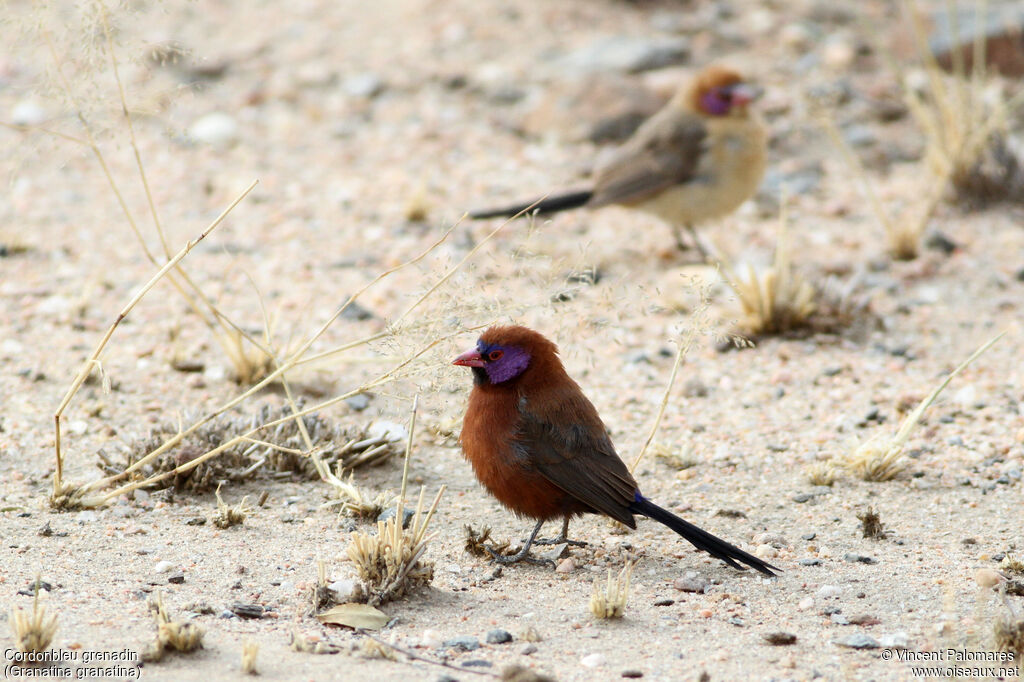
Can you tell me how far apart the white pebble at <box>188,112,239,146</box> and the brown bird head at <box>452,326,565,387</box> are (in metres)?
5.20

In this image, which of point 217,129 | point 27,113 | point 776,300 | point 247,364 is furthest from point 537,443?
point 27,113

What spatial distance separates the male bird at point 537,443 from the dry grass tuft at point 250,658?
49.5 inches

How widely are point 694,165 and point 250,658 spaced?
5242 mm

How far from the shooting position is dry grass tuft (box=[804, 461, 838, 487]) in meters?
4.88

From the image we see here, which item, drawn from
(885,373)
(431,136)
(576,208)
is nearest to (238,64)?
(431,136)

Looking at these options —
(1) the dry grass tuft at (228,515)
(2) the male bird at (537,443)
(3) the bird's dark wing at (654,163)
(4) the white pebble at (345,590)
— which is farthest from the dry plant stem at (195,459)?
(3) the bird's dark wing at (654,163)

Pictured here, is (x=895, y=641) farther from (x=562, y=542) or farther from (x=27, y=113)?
(x=27, y=113)

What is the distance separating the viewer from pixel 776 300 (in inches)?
252

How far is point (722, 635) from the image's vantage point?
367 centimetres

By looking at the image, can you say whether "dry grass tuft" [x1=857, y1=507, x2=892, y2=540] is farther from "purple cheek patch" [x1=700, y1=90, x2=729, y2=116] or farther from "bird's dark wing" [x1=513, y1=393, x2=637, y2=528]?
"purple cheek patch" [x1=700, y1=90, x2=729, y2=116]

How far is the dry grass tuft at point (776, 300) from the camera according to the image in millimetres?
6324

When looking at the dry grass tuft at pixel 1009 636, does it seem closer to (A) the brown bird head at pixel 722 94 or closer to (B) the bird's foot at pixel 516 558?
(B) the bird's foot at pixel 516 558

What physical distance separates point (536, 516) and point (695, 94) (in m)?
4.34

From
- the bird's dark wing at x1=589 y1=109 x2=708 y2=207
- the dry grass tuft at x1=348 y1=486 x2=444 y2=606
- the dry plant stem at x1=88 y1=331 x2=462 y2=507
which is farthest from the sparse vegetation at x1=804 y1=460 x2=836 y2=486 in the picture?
the bird's dark wing at x1=589 y1=109 x2=708 y2=207
